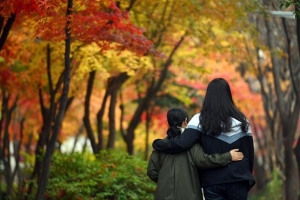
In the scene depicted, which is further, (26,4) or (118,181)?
(118,181)

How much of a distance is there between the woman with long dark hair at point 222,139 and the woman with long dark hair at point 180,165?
0.28ft

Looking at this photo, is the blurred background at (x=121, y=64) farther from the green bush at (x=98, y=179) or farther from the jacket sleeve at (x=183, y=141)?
the jacket sleeve at (x=183, y=141)

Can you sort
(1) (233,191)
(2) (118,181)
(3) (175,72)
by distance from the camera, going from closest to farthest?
(1) (233,191), (2) (118,181), (3) (175,72)

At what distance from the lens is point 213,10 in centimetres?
1530

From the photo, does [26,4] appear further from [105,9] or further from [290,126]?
[290,126]

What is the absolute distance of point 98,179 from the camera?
12156mm

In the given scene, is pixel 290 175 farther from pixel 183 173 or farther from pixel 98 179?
pixel 183 173

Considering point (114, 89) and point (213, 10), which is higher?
point (213, 10)

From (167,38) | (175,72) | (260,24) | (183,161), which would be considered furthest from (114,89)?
(183,161)

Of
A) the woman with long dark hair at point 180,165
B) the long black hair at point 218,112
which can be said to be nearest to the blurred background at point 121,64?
the long black hair at point 218,112

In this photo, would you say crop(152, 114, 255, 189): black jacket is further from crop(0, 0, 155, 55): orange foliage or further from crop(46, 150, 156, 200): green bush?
crop(46, 150, 156, 200): green bush

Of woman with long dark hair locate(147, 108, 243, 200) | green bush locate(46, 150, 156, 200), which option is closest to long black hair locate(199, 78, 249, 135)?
woman with long dark hair locate(147, 108, 243, 200)

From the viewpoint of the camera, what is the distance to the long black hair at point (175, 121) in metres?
7.12

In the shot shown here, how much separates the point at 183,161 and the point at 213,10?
28.8ft
